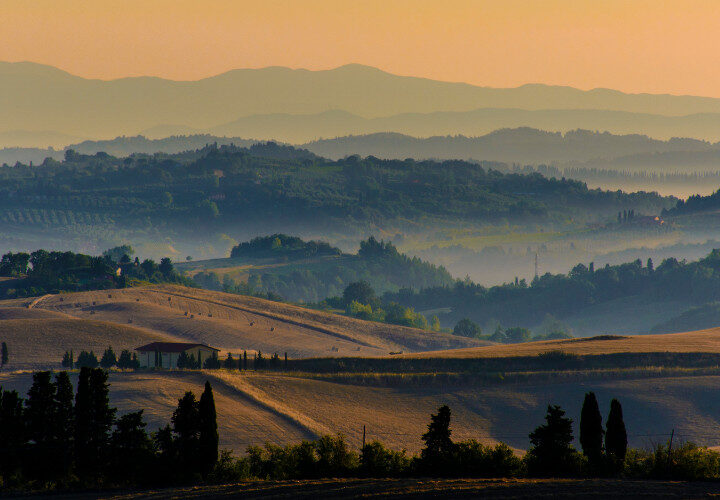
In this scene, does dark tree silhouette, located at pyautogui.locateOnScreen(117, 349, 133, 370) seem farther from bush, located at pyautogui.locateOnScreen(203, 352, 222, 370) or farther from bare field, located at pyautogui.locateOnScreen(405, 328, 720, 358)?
bare field, located at pyautogui.locateOnScreen(405, 328, 720, 358)

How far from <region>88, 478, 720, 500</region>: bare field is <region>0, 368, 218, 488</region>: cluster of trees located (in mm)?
4399

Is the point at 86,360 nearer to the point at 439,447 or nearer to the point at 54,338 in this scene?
the point at 54,338

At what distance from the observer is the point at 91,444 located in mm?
66438

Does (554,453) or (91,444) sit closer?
(554,453)

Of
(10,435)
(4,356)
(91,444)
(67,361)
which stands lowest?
(91,444)

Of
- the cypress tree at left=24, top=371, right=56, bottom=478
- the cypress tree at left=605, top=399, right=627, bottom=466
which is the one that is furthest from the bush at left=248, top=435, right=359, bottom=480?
the cypress tree at left=605, top=399, right=627, bottom=466

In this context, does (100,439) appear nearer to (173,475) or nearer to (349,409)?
(173,475)

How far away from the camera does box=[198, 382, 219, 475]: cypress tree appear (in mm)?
65938

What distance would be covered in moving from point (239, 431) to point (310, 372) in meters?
35.4

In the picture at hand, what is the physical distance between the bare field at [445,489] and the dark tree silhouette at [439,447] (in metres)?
3.81

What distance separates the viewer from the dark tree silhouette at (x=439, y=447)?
64.9 m

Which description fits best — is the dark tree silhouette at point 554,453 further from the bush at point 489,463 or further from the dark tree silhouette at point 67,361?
the dark tree silhouette at point 67,361

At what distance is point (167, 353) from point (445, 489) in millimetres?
109483

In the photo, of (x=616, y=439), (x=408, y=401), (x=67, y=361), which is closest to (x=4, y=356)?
(x=67, y=361)
